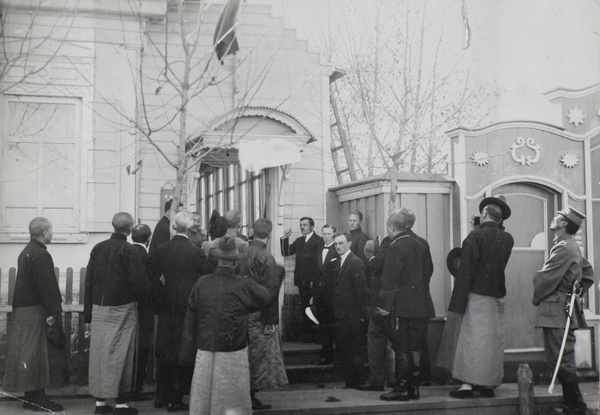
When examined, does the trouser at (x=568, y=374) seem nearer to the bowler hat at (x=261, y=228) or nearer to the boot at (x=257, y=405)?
the boot at (x=257, y=405)

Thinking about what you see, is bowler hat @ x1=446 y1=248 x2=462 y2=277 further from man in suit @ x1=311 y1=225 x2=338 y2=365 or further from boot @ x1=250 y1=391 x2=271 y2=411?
boot @ x1=250 y1=391 x2=271 y2=411

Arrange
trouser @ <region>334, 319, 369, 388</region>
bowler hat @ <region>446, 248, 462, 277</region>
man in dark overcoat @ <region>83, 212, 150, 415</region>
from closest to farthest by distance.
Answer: man in dark overcoat @ <region>83, 212, 150, 415</region>, trouser @ <region>334, 319, 369, 388</region>, bowler hat @ <region>446, 248, 462, 277</region>

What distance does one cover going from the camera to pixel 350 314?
23.8 ft

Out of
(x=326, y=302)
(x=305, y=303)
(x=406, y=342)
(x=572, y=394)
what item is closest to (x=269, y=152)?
(x=305, y=303)

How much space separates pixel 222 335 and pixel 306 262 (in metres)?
3.81

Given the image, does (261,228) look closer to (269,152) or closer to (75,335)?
(75,335)

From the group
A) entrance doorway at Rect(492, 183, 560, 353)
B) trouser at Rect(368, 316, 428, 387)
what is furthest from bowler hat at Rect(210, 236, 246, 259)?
entrance doorway at Rect(492, 183, 560, 353)

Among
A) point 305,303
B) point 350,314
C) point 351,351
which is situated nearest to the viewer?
point 351,351

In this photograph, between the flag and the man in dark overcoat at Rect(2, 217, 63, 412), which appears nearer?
the man in dark overcoat at Rect(2, 217, 63, 412)

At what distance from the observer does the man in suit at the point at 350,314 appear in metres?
7.15

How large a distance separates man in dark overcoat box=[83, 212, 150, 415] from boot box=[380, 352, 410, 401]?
248 centimetres

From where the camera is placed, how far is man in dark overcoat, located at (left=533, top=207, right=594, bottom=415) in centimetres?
642

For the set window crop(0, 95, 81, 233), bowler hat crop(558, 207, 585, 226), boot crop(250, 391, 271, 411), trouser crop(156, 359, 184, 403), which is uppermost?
window crop(0, 95, 81, 233)

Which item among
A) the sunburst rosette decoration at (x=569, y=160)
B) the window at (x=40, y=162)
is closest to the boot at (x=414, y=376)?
the sunburst rosette decoration at (x=569, y=160)
